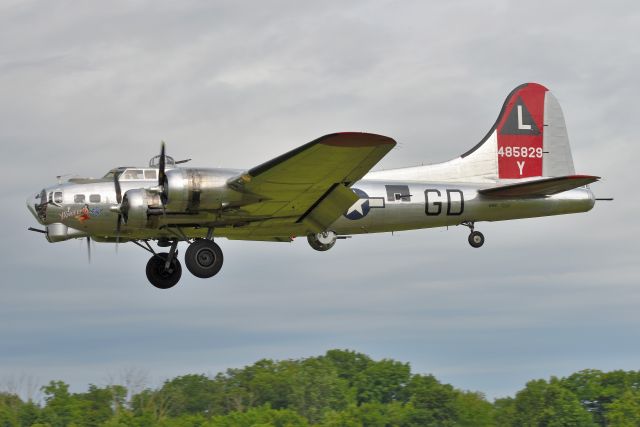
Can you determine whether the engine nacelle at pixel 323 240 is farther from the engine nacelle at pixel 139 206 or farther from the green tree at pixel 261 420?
the green tree at pixel 261 420

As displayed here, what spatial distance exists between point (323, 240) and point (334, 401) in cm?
6628

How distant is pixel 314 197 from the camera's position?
22016 millimetres

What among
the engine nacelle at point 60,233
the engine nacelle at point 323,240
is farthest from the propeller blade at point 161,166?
the engine nacelle at point 323,240

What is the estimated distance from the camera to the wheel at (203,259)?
2177 cm

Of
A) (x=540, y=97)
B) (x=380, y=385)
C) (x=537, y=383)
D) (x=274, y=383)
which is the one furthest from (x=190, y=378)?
(x=540, y=97)

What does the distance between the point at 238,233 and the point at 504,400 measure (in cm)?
8053

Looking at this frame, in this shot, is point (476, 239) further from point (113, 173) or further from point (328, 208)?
point (113, 173)

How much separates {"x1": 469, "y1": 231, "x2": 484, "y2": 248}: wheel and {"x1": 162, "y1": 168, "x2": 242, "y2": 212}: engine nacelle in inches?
238

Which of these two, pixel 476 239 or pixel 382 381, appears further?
pixel 382 381

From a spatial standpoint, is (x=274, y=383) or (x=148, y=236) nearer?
(x=148, y=236)

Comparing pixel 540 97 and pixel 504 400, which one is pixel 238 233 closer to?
pixel 540 97

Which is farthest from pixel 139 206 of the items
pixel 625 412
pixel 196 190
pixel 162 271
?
pixel 625 412

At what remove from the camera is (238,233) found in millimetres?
23656

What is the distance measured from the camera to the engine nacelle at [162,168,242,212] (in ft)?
68.5
